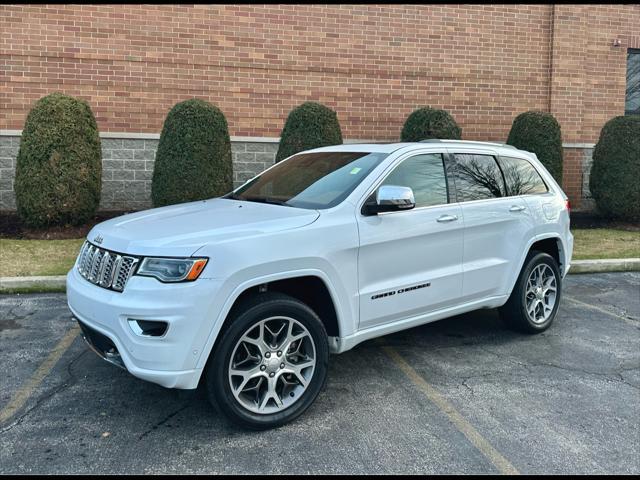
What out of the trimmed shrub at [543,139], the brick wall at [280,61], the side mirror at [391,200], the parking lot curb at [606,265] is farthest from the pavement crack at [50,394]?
Answer: the trimmed shrub at [543,139]

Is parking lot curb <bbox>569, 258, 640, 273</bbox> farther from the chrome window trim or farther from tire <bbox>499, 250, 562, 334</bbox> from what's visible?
the chrome window trim

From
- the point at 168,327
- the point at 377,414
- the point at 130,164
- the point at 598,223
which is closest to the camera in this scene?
the point at 168,327

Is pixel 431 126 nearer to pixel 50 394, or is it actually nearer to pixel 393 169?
pixel 393 169

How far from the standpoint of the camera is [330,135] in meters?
10.0

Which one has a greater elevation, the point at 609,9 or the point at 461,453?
the point at 609,9

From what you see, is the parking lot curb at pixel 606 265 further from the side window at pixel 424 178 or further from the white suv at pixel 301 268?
the side window at pixel 424 178

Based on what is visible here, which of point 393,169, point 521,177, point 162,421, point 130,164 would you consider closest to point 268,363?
point 162,421

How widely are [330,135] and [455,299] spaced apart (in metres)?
5.96

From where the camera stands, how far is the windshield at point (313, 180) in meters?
4.17

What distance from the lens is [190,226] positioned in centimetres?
360

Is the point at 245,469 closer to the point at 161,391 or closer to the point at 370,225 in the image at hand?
the point at 161,391

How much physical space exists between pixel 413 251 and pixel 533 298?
1810 millimetres

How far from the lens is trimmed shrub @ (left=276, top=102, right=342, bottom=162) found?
9.85 meters

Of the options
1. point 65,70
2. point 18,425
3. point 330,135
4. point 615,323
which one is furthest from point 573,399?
point 65,70
